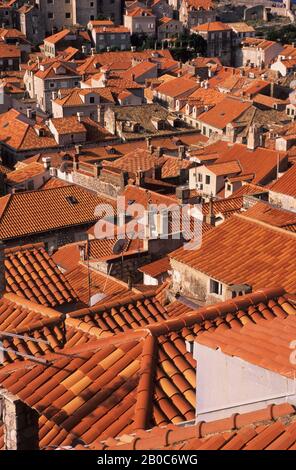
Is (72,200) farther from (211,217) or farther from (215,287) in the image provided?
(215,287)

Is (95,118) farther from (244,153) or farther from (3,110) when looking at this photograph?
(244,153)

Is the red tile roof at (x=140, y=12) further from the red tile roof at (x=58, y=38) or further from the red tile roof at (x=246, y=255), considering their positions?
the red tile roof at (x=246, y=255)

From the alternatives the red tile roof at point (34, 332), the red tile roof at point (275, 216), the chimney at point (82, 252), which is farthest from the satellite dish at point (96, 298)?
the chimney at point (82, 252)

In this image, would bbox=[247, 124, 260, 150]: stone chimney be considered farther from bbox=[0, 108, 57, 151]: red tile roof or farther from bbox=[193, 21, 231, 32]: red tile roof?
bbox=[193, 21, 231, 32]: red tile roof

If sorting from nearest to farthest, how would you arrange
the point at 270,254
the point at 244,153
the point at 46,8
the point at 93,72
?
Result: the point at 270,254, the point at 244,153, the point at 93,72, the point at 46,8

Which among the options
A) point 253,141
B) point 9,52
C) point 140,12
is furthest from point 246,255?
point 140,12

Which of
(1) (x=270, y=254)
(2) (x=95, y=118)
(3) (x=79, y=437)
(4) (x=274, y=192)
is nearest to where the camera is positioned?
(3) (x=79, y=437)

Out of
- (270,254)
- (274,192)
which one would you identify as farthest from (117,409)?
(274,192)
